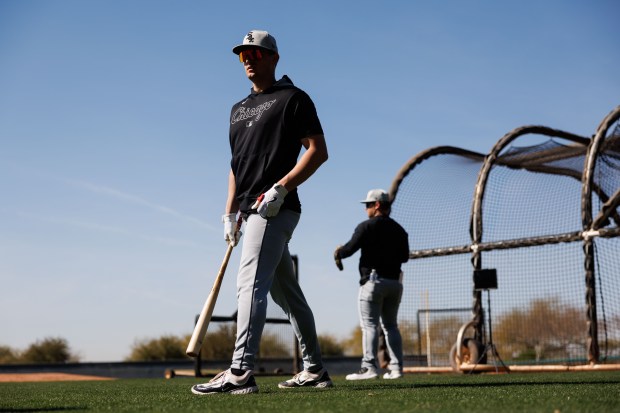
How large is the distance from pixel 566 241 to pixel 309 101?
766cm

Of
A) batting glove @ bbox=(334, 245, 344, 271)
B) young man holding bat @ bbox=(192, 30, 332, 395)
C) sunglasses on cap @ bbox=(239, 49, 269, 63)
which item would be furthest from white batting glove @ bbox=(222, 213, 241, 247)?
batting glove @ bbox=(334, 245, 344, 271)

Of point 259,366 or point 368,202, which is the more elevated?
point 368,202

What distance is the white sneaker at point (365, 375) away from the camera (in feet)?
29.7

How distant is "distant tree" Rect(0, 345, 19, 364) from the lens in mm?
25594

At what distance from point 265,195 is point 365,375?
4531 mm

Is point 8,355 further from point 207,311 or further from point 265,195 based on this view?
point 265,195

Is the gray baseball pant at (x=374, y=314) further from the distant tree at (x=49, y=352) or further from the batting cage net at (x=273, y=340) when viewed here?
the distant tree at (x=49, y=352)

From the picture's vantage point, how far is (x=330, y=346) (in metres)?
25.5

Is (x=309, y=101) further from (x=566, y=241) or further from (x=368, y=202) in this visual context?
(x=566, y=241)

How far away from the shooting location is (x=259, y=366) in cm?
1398

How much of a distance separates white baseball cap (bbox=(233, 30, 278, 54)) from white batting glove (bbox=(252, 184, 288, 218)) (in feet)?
3.69

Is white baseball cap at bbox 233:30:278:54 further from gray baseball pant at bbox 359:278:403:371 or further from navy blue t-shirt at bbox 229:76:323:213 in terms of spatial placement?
gray baseball pant at bbox 359:278:403:371


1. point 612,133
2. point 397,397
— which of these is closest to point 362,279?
point 397,397

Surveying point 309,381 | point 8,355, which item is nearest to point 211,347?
point 8,355
